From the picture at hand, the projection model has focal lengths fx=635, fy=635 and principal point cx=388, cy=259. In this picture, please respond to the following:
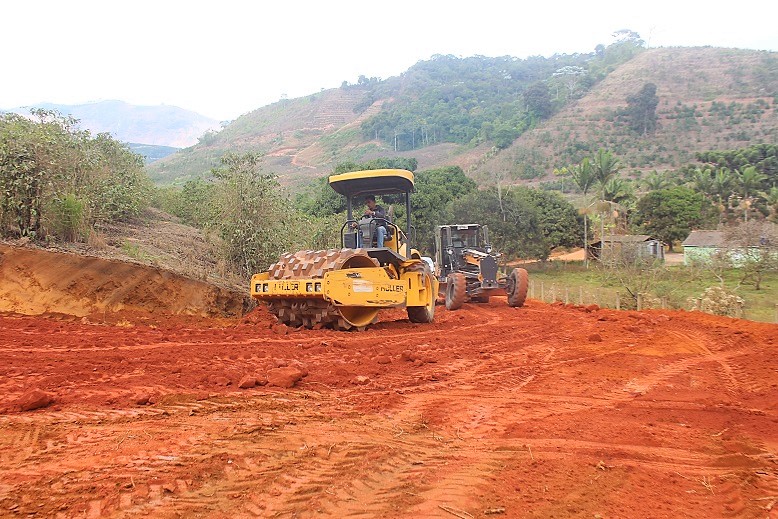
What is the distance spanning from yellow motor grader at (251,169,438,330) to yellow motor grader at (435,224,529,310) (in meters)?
5.44

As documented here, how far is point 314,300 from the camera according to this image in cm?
993

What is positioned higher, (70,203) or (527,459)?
→ (70,203)

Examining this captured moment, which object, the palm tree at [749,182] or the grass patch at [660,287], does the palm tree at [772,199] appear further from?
the grass patch at [660,287]

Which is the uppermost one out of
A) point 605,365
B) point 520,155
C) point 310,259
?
point 520,155

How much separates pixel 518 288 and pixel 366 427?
14032mm

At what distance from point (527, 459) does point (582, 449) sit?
0.51 meters

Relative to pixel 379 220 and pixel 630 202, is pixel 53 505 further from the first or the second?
pixel 630 202

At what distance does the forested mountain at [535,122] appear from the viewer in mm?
92625

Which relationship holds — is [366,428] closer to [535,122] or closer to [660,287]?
[660,287]

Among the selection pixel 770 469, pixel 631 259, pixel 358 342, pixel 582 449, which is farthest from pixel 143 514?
pixel 631 259

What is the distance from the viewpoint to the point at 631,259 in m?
20.6

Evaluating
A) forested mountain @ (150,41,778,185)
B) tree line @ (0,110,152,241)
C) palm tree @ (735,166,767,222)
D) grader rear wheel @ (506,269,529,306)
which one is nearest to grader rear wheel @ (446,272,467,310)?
grader rear wheel @ (506,269,529,306)

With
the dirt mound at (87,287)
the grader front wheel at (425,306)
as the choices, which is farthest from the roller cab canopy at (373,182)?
the dirt mound at (87,287)

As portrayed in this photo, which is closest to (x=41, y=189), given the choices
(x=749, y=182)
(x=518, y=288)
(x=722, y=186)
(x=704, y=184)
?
(x=518, y=288)
